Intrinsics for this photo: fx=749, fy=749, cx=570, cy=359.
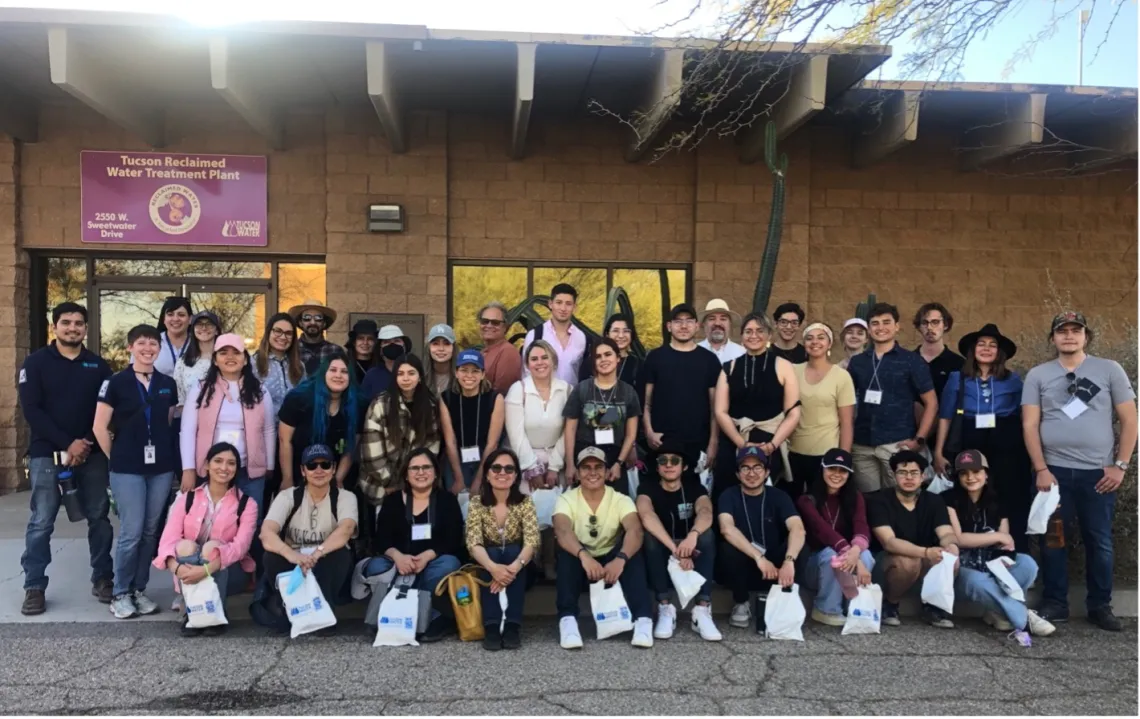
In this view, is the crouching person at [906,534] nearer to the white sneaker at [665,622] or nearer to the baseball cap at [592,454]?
the white sneaker at [665,622]

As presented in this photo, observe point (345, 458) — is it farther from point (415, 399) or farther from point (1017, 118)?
point (1017, 118)

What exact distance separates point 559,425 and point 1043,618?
320 centimetres

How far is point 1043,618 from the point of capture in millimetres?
4590

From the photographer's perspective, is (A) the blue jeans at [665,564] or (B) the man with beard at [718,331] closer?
(A) the blue jeans at [665,564]

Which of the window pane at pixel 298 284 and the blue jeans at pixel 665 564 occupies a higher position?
the window pane at pixel 298 284

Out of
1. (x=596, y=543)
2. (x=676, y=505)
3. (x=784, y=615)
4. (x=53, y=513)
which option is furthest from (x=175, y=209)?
(x=784, y=615)

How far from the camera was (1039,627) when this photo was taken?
4.44 metres

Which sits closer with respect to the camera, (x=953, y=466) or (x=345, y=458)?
(x=345, y=458)

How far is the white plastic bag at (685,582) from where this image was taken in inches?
174

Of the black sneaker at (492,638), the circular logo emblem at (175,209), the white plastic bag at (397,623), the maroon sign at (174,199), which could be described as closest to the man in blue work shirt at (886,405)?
the black sneaker at (492,638)

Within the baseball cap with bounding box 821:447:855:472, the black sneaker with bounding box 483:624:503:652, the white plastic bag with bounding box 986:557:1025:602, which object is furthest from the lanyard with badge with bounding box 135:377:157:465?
the white plastic bag with bounding box 986:557:1025:602

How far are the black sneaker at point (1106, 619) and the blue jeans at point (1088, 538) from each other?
3cm

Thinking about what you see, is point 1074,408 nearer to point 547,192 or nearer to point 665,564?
point 665,564

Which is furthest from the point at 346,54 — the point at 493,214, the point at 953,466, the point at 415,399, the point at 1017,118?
→ the point at 1017,118
